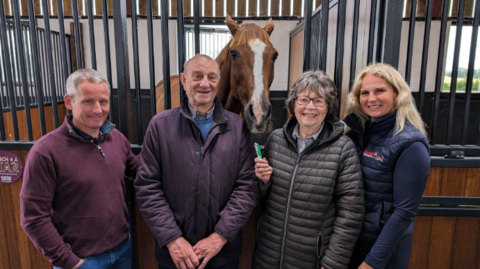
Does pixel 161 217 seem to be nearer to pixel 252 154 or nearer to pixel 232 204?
pixel 232 204

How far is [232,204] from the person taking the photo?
1062 mm

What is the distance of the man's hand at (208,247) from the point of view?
1032 mm

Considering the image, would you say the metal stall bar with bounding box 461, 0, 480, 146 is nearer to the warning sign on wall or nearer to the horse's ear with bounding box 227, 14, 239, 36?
the horse's ear with bounding box 227, 14, 239, 36

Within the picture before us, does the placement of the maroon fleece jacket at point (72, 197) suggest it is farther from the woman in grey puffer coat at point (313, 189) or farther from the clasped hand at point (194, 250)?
the woman in grey puffer coat at point (313, 189)

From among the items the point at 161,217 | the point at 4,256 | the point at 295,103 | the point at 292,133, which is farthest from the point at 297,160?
the point at 4,256

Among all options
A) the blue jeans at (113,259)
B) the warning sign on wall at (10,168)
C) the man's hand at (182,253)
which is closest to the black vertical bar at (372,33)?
the man's hand at (182,253)

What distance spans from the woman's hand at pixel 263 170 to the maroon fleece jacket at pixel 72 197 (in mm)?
588

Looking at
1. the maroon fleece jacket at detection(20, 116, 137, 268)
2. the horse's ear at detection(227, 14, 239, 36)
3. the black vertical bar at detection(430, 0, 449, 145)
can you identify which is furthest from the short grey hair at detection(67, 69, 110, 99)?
the black vertical bar at detection(430, 0, 449, 145)

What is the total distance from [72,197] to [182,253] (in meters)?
0.48

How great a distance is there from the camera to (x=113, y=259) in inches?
42.8

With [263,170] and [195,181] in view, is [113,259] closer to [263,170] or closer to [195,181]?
[195,181]

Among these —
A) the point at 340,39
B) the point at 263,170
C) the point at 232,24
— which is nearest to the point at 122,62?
the point at 232,24

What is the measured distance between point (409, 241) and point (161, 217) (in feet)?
3.23

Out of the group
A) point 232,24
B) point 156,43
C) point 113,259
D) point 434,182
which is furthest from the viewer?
point 156,43
